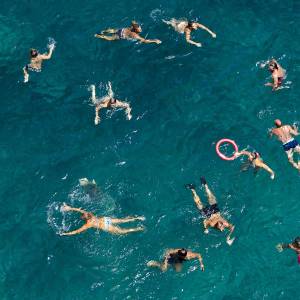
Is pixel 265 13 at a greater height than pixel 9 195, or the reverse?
pixel 265 13

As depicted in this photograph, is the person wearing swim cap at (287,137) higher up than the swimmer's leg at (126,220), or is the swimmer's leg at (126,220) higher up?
the person wearing swim cap at (287,137)

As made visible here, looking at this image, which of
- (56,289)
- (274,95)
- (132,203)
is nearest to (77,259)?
(56,289)

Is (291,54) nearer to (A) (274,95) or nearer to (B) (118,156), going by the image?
(A) (274,95)

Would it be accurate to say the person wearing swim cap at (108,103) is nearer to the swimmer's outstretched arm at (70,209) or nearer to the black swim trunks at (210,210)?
the swimmer's outstretched arm at (70,209)

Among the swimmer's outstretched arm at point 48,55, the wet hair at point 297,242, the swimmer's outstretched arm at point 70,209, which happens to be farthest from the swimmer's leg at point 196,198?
the swimmer's outstretched arm at point 48,55

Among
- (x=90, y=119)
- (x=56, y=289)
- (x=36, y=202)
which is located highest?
(x=90, y=119)

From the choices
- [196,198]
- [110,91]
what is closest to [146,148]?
[110,91]

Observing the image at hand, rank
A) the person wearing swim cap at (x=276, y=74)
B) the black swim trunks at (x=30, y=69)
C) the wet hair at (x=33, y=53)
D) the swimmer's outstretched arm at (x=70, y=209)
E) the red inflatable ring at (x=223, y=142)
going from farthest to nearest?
the black swim trunks at (x=30, y=69), the wet hair at (x=33, y=53), the person wearing swim cap at (x=276, y=74), the red inflatable ring at (x=223, y=142), the swimmer's outstretched arm at (x=70, y=209)
